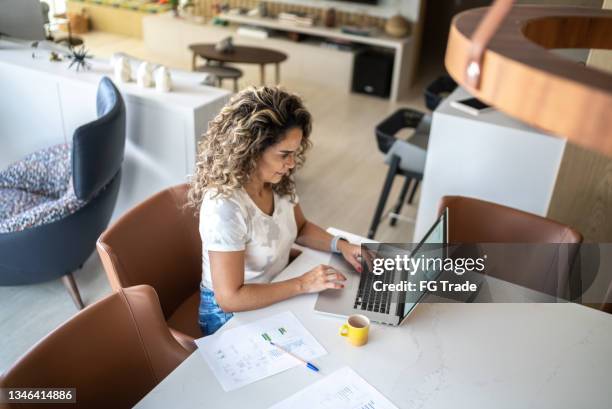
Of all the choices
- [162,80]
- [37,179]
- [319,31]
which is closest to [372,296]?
[162,80]

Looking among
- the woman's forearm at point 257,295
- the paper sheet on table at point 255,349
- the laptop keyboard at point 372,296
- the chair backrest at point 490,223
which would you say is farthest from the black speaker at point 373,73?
the paper sheet on table at point 255,349

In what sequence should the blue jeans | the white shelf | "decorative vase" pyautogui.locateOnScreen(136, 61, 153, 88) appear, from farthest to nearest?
the white shelf, "decorative vase" pyautogui.locateOnScreen(136, 61, 153, 88), the blue jeans

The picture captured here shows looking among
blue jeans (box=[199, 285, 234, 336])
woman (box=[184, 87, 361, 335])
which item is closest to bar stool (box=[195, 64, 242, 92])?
woman (box=[184, 87, 361, 335])

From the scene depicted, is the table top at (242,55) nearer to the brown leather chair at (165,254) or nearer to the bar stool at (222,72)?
the bar stool at (222,72)

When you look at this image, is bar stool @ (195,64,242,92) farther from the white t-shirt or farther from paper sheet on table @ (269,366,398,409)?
paper sheet on table @ (269,366,398,409)

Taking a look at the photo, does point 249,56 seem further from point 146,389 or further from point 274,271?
point 146,389

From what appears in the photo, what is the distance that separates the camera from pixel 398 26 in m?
6.12

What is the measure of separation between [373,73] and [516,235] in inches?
167

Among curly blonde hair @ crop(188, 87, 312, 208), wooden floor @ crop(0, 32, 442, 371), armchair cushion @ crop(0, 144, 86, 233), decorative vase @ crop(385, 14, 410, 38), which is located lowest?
Result: wooden floor @ crop(0, 32, 442, 371)

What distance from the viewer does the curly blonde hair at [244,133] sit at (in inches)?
68.9

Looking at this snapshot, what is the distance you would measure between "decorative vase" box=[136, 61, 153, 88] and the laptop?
180 cm

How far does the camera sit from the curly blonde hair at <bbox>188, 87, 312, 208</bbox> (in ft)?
5.74

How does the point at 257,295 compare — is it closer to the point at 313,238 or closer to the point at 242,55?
the point at 313,238

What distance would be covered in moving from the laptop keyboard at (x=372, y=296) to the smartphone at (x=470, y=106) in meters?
1.34
